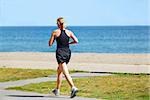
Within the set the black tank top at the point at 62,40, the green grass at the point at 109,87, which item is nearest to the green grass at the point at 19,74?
the green grass at the point at 109,87

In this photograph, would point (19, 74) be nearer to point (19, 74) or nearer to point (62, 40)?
point (19, 74)

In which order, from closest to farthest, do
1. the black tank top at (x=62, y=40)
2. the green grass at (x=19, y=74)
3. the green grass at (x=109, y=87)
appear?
the black tank top at (x=62, y=40)
the green grass at (x=109, y=87)
the green grass at (x=19, y=74)

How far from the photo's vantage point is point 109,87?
42.2ft

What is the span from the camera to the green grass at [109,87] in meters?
11.4

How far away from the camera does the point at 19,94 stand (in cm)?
1155

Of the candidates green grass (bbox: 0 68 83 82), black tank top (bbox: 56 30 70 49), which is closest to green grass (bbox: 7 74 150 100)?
black tank top (bbox: 56 30 70 49)

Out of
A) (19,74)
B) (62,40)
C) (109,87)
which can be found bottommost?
(19,74)

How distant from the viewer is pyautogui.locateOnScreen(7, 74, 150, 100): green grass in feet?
37.4

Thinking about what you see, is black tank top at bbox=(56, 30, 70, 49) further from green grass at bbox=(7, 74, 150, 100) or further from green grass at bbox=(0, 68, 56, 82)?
green grass at bbox=(0, 68, 56, 82)

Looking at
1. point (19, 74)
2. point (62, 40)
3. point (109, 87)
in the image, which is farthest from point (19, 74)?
point (62, 40)

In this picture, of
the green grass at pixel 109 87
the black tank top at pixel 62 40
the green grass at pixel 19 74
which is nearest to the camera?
the black tank top at pixel 62 40

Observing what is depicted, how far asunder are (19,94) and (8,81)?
117 inches

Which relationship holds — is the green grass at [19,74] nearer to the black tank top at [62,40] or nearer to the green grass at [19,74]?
the green grass at [19,74]

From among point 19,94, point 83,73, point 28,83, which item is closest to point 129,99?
point 19,94
